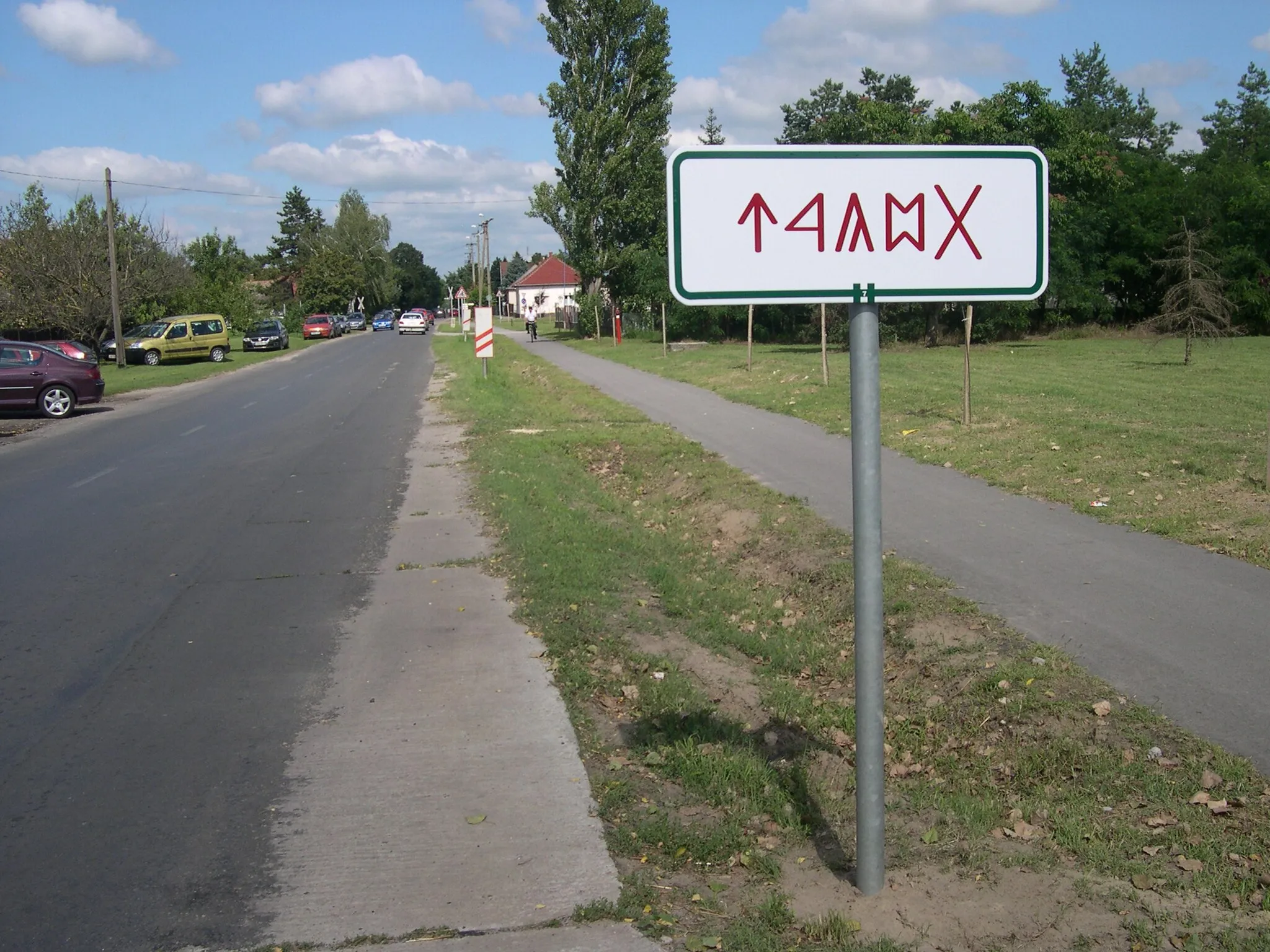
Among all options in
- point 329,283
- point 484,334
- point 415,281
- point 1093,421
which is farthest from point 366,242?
point 1093,421

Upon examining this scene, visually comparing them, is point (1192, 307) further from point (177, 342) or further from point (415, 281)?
point (415, 281)

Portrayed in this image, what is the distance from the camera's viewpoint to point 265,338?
53656 millimetres

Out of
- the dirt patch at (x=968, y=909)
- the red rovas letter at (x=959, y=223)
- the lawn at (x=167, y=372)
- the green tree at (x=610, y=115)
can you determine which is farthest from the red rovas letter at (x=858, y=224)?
the green tree at (x=610, y=115)

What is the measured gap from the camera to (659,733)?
5.40m

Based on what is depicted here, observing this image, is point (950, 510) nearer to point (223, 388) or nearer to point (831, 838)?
point (831, 838)

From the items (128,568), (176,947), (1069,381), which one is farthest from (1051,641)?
(1069,381)

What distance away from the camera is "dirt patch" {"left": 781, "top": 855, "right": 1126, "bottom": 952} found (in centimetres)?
354

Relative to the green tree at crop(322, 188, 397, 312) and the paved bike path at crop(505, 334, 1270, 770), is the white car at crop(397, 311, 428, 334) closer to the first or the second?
the green tree at crop(322, 188, 397, 312)

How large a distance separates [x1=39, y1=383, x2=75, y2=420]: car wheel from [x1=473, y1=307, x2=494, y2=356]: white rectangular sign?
8901 mm

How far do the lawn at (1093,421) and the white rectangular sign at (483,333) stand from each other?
15.3ft

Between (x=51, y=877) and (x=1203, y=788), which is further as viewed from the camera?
(x=1203, y=788)

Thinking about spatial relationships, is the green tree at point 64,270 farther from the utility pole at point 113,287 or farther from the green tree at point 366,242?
the green tree at point 366,242

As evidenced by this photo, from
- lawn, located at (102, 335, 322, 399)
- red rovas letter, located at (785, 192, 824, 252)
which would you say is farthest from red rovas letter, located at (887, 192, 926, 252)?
lawn, located at (102, 335, 322, 399)

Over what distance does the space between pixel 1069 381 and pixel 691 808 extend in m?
18.8
